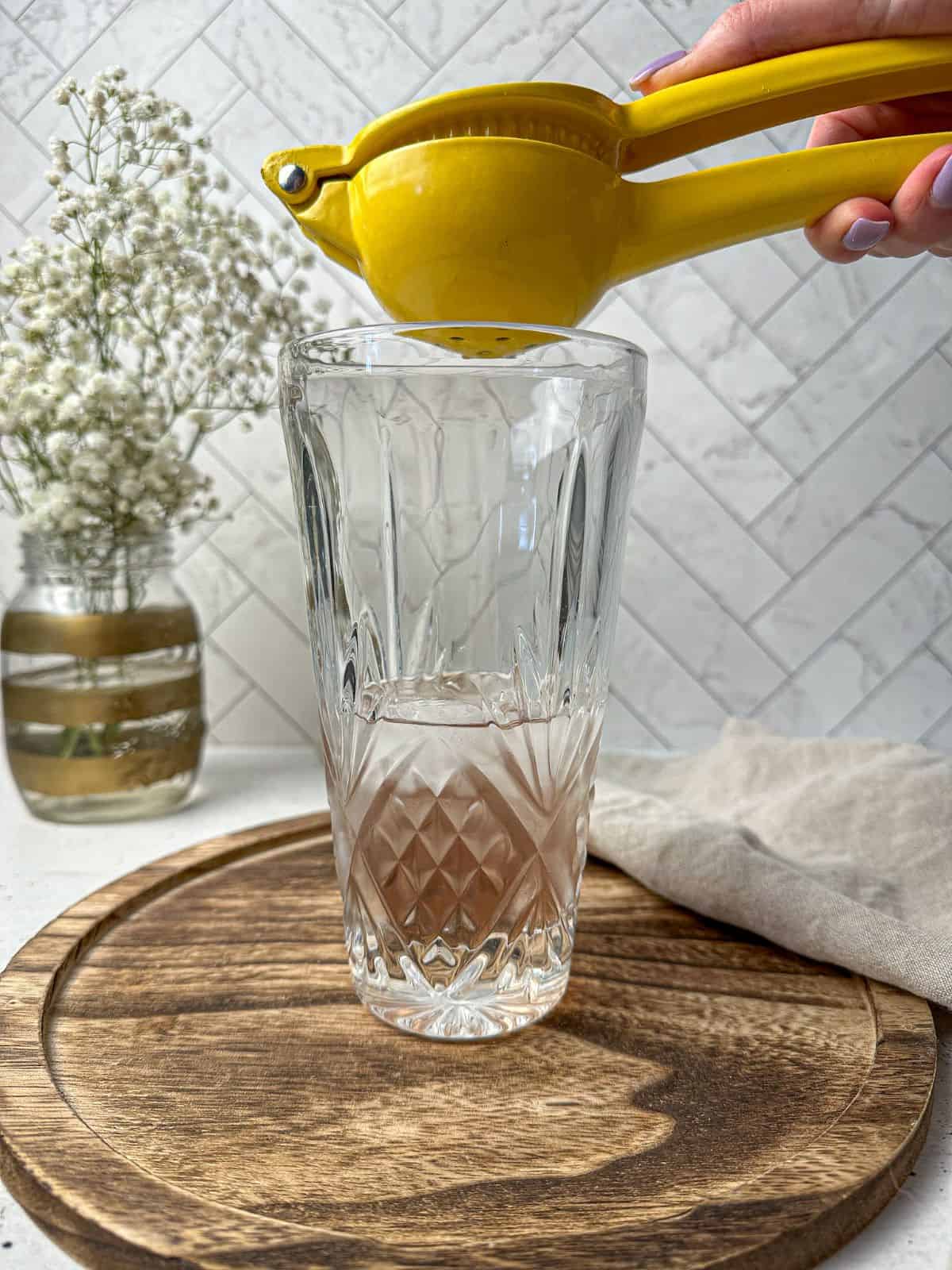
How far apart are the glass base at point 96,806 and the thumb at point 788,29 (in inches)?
25.2

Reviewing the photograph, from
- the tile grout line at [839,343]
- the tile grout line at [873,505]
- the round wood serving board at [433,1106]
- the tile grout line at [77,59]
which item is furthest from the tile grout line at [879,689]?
the tile grout line at [77,59]

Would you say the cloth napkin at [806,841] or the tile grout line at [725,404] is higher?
the tile grout line at [725,404]

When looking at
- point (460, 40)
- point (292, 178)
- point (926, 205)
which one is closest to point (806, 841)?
point (926, 205)

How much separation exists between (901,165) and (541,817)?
0.37 metres

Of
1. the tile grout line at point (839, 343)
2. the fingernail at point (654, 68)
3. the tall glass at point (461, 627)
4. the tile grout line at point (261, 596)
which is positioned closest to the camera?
the tall glass at point (461, 627)

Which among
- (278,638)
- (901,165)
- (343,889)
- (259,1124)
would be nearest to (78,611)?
(278,638)

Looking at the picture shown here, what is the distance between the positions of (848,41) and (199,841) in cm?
67

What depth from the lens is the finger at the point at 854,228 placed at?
537mm

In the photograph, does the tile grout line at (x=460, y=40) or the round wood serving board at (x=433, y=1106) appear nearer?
the round wood serving board at (x=433, y=1106)

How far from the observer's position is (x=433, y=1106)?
0.43 m

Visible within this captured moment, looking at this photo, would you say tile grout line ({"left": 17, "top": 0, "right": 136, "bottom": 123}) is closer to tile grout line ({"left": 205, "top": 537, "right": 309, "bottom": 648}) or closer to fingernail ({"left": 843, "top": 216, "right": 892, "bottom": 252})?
tile grout line ({"left": 205, "top": 537, "right": 309, "bottom": 648})

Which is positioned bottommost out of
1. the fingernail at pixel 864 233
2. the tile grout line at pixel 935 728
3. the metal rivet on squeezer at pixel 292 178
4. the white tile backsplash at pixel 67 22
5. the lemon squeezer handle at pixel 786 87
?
the tile grout line at pixel 935 728

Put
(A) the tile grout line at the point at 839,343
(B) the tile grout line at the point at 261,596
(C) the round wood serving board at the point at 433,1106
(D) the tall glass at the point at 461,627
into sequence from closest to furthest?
1. (C) the round wood serving board at the point at 433,1106
2. (D) the tall glass at the point at 461,627
3. (A) the tile grout line at the point at 839,343
4. (B) the tile grout line at the point at 261,596

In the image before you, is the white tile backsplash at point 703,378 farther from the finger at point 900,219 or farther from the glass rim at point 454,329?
the glass rim at point 454,329
